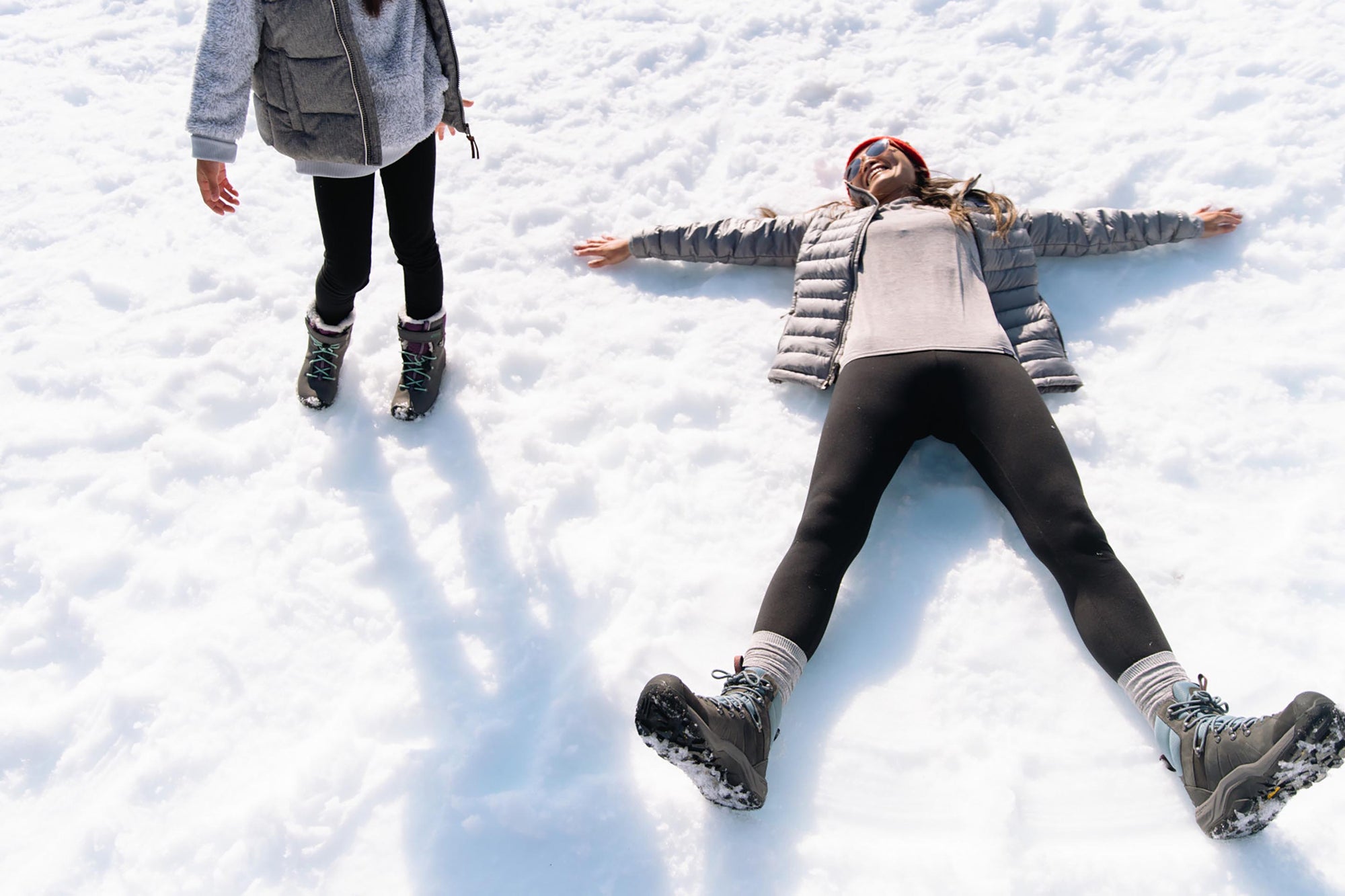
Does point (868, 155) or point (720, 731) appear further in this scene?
point (868, 155)

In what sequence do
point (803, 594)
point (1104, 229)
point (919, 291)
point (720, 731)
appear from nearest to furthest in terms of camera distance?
point (720, 731) → point (803, 594) → point (919, 291) → point (1104, 229)

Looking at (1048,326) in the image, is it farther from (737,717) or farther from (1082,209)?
(737,717)

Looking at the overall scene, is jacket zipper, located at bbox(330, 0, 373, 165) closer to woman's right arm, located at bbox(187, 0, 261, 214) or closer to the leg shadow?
woman's right arm, located at bbox(187, 0, 261, 214)

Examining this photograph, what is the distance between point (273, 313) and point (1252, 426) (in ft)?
11.4

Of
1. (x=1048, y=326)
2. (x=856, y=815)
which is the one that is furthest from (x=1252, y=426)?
(x=856, y=815)

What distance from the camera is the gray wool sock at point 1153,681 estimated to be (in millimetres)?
1966

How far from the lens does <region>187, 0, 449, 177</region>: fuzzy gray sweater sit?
1.88 meters

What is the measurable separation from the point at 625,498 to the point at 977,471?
1.10 m

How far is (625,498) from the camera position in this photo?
2.62 metres

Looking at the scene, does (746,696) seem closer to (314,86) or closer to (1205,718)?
(1205,718)

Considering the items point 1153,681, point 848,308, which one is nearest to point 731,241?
point 848,308

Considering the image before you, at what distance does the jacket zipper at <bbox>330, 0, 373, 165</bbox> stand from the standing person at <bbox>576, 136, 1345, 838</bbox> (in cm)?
130

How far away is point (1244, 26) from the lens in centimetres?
386

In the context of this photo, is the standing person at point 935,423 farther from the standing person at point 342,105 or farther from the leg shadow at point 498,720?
the standing person at point 342,105
